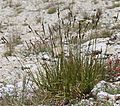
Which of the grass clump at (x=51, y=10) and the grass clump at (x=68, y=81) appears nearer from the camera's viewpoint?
the grass clump at (x=68, y=81)

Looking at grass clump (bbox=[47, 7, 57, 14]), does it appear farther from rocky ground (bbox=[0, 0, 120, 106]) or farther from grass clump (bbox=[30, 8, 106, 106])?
grass clump (bbox=[30, 8, 106, 106])

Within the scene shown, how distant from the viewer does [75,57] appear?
18.0 ft

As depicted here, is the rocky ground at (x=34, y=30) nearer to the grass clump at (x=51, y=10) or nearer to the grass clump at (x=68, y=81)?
the grass clump at (x=51, y=10)

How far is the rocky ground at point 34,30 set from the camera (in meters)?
6.11

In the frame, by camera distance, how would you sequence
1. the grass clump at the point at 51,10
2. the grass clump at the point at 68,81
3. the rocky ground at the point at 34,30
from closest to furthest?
the grass clump at the point at 68,81 → the rocky ground at the point at 34,30 → the grass clump at the point at 51,10

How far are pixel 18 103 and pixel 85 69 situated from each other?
99 centimetres

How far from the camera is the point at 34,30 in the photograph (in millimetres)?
7711

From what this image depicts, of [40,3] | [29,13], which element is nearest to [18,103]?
[29,13]

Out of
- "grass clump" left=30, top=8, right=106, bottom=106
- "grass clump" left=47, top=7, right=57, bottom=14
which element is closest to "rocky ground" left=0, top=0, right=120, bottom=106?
"grass clump" left=47, top=7, right=57, bottom=14

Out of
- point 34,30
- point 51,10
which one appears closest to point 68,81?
point 34,30

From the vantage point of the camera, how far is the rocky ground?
611 centimetres

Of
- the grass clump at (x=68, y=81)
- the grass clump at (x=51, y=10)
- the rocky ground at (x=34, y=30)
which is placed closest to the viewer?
the grass clump at (x=68, y=81)

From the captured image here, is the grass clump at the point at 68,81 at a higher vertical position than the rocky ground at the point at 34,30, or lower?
higher

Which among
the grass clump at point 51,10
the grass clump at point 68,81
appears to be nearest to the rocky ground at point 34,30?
the grass clump at point 51,10
